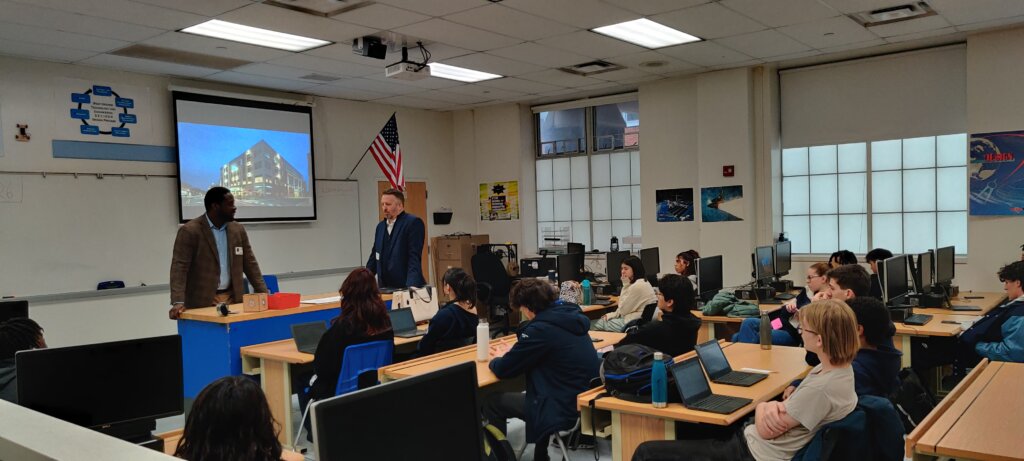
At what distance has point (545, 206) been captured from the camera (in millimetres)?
10562

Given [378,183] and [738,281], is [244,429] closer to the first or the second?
[738,281]

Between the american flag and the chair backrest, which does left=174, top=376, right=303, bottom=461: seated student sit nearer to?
the chair backrest

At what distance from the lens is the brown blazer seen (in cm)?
491

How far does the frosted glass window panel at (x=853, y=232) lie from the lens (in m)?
8.05

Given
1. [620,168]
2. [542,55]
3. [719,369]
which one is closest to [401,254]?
[542,55]

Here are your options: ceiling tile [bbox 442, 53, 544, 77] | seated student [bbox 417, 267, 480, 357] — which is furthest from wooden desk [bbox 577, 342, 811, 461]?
ceiling tile [bbox 442, 53, 544, 77]

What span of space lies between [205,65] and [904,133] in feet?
24.2

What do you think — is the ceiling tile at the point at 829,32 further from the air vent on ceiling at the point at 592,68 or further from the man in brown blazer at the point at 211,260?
the man in brown blazer at the point at 211,260

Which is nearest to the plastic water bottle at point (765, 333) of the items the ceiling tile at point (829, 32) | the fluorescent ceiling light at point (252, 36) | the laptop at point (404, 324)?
the laptop at point (404, 324)

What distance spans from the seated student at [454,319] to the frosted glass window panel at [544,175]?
19.9ft

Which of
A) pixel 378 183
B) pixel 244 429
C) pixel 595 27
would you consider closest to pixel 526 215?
pixel 378 183

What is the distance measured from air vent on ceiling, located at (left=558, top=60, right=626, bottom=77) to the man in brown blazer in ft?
13.6

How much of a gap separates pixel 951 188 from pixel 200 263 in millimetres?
7387

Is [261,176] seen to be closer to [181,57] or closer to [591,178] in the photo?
[181,57]
